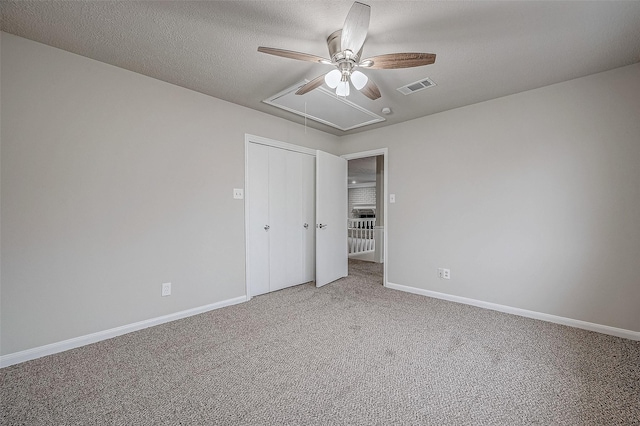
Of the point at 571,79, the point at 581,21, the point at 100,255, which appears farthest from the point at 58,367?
the point at 571,79

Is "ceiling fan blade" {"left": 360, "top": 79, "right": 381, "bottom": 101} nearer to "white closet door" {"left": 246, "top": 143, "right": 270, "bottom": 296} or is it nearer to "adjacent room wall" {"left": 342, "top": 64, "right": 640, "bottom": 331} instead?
"adjacent room wall" {"left": 342, "top": 64, "right": 640, "bottom": 331}

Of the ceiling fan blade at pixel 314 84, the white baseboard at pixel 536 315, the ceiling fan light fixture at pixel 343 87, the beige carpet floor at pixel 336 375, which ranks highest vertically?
the ceiling fan blade at pixel 314 84

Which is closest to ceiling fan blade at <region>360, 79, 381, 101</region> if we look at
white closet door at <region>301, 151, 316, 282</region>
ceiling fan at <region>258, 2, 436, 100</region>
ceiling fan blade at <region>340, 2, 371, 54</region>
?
ceiling fan at <region>258, 2, 436, 100</region>

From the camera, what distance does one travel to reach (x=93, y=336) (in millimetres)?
2275

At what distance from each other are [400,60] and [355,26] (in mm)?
382

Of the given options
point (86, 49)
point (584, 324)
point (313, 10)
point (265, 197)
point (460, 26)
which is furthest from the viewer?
point (265, 197)

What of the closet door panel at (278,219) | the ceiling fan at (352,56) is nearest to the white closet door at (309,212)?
the closet door panel at (278,219)

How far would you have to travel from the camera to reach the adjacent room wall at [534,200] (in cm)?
238

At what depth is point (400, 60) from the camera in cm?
173

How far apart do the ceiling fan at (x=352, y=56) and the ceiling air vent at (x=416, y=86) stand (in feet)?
2.57

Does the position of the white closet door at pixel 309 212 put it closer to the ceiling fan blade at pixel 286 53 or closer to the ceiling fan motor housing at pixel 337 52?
the ceiling fan motor housing at pixel 337 52

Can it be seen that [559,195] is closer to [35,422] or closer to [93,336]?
[35,422]

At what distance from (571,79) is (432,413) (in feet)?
10.5

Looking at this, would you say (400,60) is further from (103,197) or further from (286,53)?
(103,197)
